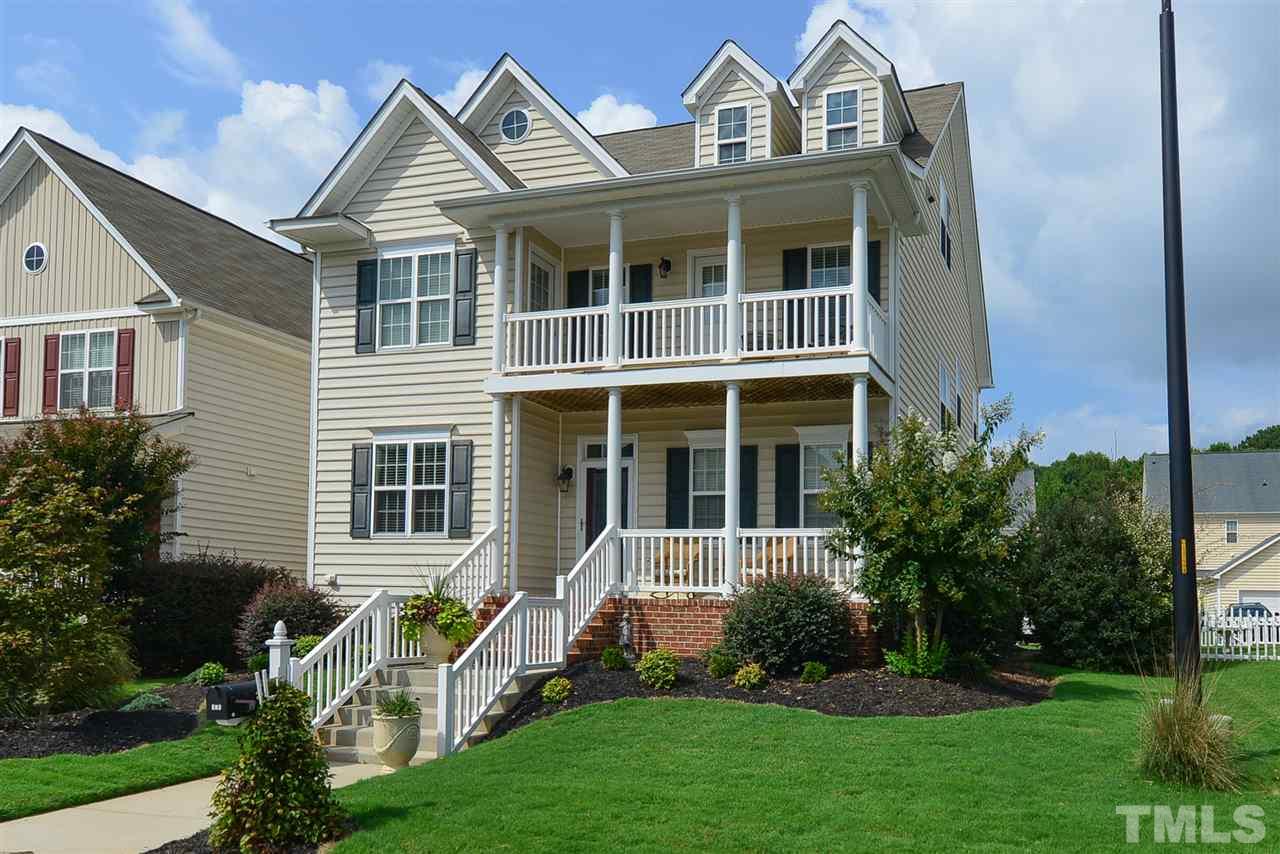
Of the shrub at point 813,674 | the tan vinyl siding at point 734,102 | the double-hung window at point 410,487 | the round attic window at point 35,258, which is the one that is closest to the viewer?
the shrub at point 813,674

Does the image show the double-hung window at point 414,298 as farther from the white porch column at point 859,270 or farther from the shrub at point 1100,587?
the shrub at point 1100,587

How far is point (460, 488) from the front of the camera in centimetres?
1906

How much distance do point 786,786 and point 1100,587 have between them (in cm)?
1027

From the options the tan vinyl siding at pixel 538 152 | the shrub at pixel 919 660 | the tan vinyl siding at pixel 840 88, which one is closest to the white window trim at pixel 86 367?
the tan vinyl siding at pixel 538 152

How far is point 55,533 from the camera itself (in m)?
14.2

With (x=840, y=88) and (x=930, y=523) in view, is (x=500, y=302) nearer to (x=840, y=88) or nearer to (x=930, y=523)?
(x=840, y=88)

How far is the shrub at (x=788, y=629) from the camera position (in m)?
14.2

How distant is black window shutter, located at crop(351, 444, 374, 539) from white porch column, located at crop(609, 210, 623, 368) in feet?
15.5

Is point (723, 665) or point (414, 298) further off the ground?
point (414, 298)

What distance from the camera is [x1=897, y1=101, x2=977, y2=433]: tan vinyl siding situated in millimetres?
18953

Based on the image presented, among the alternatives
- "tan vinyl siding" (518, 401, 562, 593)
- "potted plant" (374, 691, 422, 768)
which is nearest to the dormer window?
"tan vinyl siding" (518, 401, 562, 593)

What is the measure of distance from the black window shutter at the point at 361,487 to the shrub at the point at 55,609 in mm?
5115

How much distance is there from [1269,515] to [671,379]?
4862 cm

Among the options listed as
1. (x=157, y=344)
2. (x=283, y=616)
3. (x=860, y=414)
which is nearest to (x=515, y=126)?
(x=157, y=344)
